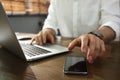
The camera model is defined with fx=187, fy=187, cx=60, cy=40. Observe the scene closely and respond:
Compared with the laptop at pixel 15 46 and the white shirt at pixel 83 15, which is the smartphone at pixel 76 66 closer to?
the laptop at pixel 15 46

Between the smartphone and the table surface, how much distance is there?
16 millimetres

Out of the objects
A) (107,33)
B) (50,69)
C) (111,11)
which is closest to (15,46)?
(50,69)

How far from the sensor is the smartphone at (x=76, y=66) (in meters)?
0.55

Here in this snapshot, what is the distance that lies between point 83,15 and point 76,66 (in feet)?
2.39

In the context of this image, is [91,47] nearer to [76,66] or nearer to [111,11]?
[76,66]

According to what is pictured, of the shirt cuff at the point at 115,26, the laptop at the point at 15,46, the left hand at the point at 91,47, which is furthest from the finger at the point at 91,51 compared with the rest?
the shirt cuff at the point at 115,26

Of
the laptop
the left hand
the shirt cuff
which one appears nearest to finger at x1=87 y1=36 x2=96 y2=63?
the left hand

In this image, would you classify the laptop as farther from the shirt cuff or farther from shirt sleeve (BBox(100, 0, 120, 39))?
shirt sleeve (BBox(100, 0, 120, 39))

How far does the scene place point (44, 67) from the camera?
615mm

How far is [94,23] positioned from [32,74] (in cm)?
80

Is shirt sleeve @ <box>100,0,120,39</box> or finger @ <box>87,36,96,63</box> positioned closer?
finger @ <box>87,36,96,63</box>

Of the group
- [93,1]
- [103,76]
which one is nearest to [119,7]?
[93,1]

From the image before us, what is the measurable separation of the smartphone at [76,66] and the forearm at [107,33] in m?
0.28

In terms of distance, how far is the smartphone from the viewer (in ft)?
1.81
